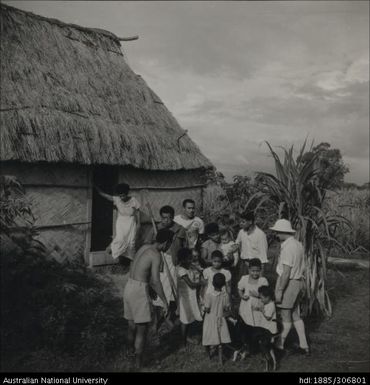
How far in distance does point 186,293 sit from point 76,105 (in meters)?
4.81

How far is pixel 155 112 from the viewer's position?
10148 millimetres

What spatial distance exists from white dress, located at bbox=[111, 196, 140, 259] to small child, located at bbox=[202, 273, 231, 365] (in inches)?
93.4

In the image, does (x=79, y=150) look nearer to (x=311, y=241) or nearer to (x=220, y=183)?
(x=220, y=183)

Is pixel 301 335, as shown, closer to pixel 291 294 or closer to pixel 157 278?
pixel 291 294

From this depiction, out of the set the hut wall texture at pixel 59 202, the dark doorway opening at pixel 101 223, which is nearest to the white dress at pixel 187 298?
the hut wall texture at pixel 59 202

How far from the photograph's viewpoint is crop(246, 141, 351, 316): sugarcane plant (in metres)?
6.18

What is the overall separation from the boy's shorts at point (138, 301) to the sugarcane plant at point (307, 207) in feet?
8.23

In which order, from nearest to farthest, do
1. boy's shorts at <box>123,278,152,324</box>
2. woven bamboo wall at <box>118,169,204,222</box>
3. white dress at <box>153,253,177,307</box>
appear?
boy's shorts at <box>123,278,152,324</box>, white dress at <box>153,253,177,307</box>, woven bamboo wall at <box>118,169,204,222</box>

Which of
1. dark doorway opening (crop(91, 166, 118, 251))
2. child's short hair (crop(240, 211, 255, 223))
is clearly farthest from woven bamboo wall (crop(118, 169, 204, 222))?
child's short hair (crop(240, 211, 255, 223))

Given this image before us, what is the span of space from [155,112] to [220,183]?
2.25 metres

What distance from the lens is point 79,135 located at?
25.7 ft

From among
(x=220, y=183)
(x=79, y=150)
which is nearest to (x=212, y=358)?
(x=79, y=150)

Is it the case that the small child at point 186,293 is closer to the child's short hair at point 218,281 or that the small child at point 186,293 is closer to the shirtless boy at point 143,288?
the child's short hair at point 218,281

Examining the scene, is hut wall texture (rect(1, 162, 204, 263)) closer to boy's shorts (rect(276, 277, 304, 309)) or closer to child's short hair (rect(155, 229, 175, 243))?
child's short hair (rect(155, 229, 175, 243))
